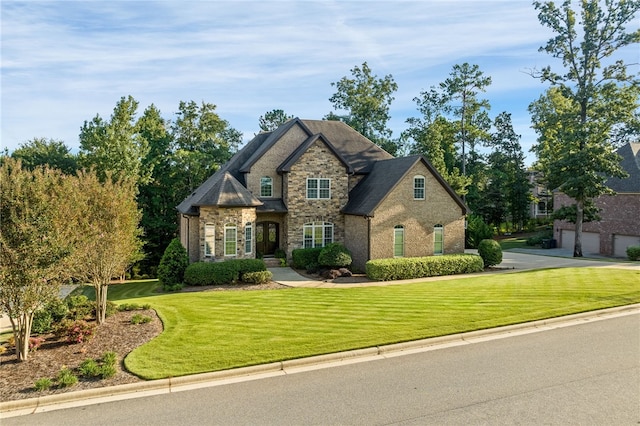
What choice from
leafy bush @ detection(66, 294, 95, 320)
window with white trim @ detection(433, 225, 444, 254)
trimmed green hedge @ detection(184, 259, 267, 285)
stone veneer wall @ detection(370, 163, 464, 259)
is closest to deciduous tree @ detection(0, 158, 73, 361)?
leafy bush @ detection(66, 294, 95, 320)

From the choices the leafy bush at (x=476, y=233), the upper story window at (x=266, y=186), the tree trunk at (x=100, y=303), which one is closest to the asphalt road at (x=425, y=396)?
the tree trunk at (x=100, y=303)

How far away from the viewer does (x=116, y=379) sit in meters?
9.52

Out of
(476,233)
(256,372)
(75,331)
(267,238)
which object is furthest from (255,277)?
(476,233)

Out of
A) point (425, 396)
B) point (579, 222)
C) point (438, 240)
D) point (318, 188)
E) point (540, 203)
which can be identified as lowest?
point (425, 396)

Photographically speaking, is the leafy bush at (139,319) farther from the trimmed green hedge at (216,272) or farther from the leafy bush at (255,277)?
the leafy bush at (255,277)

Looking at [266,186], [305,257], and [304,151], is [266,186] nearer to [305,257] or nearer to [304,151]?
[304,151]

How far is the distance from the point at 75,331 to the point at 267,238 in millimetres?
18340

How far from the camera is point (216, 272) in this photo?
894 inches

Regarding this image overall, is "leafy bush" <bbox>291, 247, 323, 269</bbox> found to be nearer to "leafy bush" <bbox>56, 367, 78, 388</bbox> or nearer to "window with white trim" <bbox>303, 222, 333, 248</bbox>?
"window with white trim" <bbox>303, 222, 333, 248</bbox>

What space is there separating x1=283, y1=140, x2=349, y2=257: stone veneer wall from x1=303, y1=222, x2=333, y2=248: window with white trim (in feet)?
0.87

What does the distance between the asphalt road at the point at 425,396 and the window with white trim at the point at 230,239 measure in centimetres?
1617

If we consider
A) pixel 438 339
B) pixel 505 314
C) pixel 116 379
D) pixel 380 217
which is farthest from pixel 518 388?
pixel 380 217

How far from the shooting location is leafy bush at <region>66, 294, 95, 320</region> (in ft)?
45.2

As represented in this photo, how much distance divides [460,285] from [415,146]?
3367 cm
